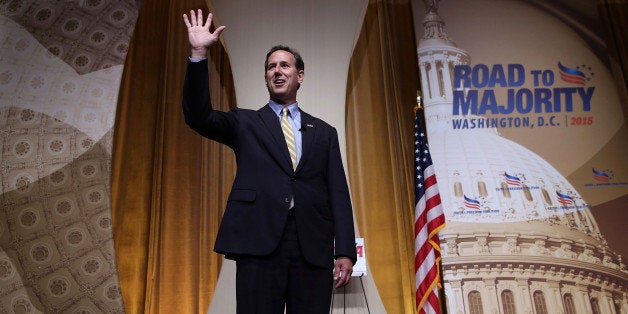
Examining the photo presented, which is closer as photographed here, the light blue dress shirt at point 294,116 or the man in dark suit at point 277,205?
the man in dark suit at point 277,205

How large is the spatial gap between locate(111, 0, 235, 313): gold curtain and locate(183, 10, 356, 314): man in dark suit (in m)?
1.85

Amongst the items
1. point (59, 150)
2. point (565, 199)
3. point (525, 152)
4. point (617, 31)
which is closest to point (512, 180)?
point (525, 152)

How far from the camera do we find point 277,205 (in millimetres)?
1586

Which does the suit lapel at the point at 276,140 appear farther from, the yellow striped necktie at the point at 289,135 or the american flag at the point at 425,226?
the american flag at the point at 425,226

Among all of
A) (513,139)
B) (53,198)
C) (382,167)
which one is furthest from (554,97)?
(53,198)

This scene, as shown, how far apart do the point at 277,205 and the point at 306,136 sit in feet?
1.06

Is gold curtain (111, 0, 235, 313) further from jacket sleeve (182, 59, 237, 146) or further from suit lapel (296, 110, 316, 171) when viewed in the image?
jacket sleeve (182, 59, 237, 146)

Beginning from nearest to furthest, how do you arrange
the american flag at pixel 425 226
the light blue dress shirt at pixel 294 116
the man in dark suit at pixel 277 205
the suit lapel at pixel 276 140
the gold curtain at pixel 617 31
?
1. the man in dark suit at pixel 277 205
2. the suit lapel at pixel 276 140
3. the light blue dress shirt at pixel 294 116
4. the american flag at pixel 425 226
5. the gold curtain at pixel 617 31

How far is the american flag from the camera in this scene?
3197 millimetres

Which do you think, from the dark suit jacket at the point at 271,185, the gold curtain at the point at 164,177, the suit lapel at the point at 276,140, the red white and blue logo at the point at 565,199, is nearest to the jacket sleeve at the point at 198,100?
the dark suit jacket at the point at 271,185

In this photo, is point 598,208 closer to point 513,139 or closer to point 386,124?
point 513,139

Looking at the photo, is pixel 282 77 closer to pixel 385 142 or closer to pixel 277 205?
pixel 277 205

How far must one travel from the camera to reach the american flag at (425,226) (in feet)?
10.5

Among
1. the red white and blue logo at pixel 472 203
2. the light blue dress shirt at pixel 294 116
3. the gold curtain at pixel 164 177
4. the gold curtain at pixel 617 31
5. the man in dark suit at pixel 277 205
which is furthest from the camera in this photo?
the gold curtain at pixel 617 31
